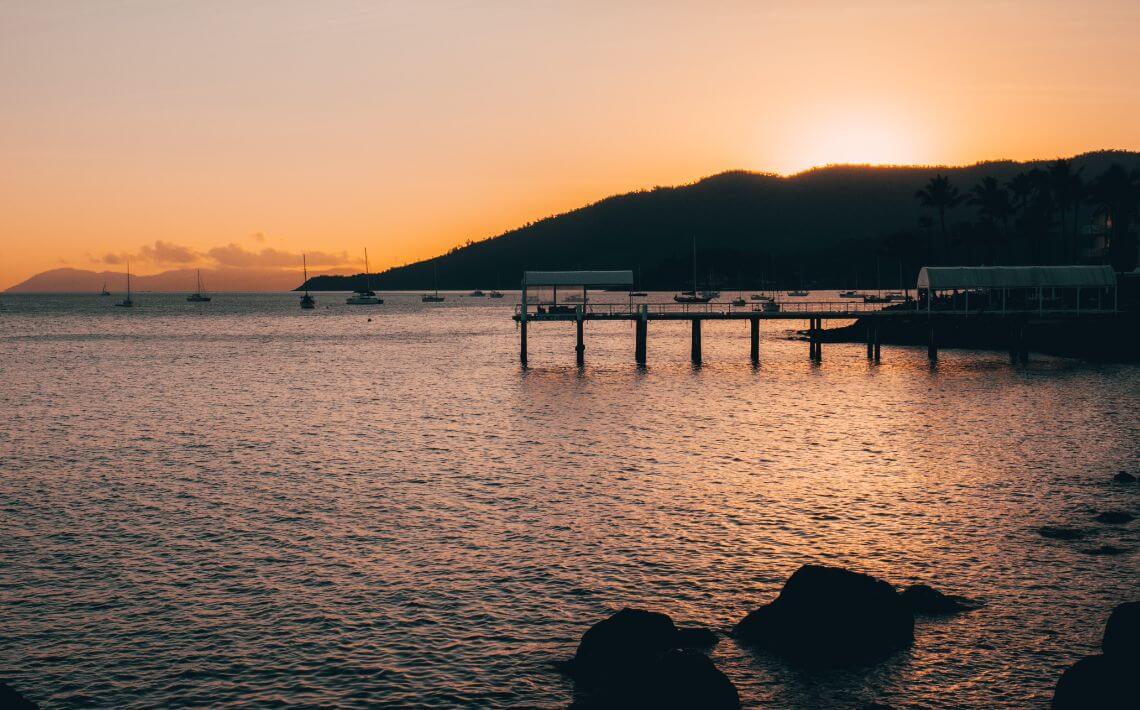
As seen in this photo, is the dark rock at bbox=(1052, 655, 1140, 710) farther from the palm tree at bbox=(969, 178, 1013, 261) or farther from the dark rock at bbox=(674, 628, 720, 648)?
the palm tree at bbox=(969, 178, 1013, 261)

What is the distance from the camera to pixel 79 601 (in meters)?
23.3

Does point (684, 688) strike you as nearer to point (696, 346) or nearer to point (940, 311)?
point (696, 346)

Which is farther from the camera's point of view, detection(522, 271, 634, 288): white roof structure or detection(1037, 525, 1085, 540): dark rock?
detection(522, 271, 634, 288): white roof structure

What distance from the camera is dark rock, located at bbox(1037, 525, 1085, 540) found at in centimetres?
2841

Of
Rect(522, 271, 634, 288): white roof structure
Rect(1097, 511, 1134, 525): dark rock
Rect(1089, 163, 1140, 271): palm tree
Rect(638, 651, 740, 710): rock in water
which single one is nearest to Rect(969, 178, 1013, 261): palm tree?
Rect(1089, 163, 1140, 271): palm tree

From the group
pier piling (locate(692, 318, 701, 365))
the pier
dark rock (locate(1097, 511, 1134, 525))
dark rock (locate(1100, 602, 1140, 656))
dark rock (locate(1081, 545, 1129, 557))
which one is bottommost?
dark rock (locate(1081, 545, 1129, 557))

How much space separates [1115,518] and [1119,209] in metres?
89.6

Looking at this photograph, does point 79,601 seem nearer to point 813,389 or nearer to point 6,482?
point 6,482

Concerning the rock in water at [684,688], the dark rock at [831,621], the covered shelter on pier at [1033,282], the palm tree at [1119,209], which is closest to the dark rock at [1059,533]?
the dark rock at [831,621]

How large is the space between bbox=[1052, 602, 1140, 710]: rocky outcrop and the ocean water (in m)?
1.75

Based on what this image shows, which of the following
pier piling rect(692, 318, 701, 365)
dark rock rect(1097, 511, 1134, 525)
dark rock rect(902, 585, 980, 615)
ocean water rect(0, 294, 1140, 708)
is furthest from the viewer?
pier piling rect(692, 318, 701, 365)

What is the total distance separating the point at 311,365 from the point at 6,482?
62.0 m

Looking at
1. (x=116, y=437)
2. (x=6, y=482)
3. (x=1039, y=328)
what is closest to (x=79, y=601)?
(x=6, y=482)

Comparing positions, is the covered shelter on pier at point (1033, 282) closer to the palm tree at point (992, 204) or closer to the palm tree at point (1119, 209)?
the palm tree at point (1119, 209)
